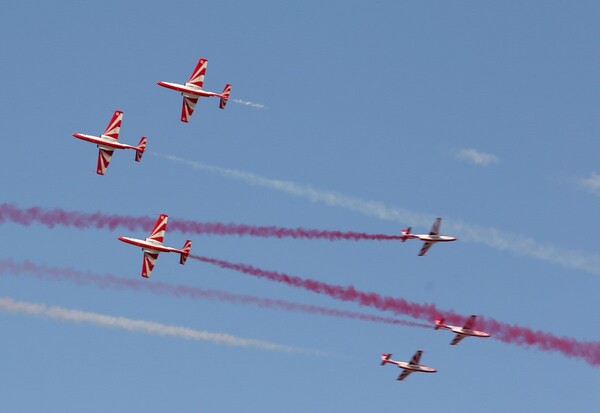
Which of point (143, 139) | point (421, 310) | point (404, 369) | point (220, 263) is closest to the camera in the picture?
point (220, 263)

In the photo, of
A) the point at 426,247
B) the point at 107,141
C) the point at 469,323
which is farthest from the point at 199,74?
the point at 469,323

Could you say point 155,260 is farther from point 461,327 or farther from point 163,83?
point 461,327

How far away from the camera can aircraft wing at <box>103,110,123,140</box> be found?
313 ft

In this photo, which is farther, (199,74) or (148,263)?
(199,74)

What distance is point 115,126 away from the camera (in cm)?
9581

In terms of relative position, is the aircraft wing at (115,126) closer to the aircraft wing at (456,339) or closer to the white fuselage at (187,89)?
the white fuselage at (187,89)

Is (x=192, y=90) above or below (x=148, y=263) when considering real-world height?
above

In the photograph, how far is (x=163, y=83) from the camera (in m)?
97.2

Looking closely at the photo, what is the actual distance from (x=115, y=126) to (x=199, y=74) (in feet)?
28.5

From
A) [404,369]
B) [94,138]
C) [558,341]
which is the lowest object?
[404,369]

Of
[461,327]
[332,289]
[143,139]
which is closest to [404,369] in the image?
[461,327]

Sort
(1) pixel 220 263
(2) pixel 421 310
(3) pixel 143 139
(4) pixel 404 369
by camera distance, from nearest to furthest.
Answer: (1) pixel 220 263, (2) pixel 421 310, (3) pixel 143 139, (4) pixel 404 369

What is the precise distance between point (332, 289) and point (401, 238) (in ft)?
30.9

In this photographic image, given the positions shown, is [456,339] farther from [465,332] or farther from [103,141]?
[103,141]
